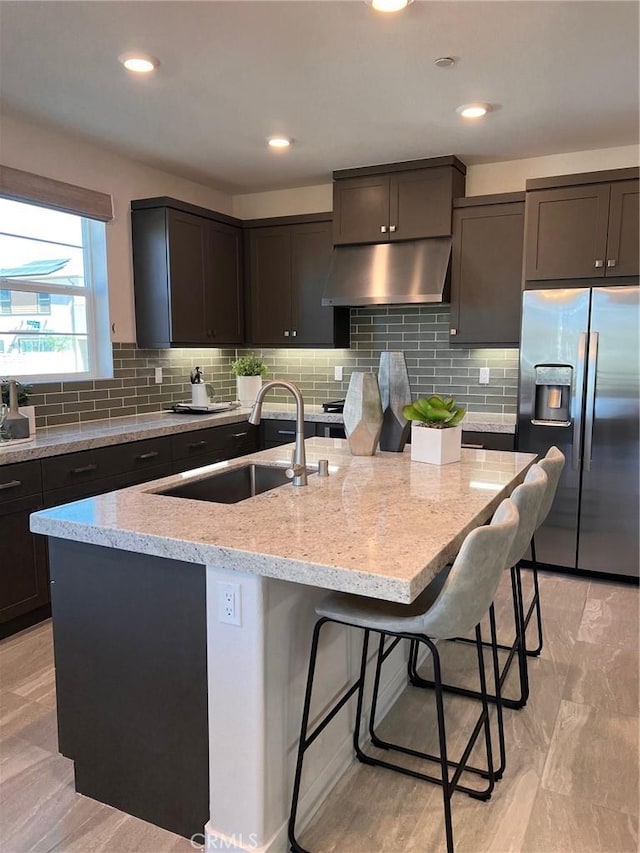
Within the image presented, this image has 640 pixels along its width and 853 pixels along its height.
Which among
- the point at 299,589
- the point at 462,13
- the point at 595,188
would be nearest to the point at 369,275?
the point at 595,188

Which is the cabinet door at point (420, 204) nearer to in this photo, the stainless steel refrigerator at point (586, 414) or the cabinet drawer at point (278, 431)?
the stainless steel refrigerator at point (586, 414)

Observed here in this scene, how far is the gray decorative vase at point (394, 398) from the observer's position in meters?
2.67

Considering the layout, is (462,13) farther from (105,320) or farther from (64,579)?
(105,320)

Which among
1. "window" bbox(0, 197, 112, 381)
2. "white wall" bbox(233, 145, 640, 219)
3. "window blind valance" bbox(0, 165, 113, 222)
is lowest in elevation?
"window" bbox(0, 197, 112, 381)

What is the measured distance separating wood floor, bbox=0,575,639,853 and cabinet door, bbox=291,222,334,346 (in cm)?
272

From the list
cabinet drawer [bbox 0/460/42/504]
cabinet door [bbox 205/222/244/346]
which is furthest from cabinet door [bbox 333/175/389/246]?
cabinet drawer [bbox 0/460/42/504]

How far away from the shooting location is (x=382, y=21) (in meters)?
2.39

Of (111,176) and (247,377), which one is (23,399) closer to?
(111,176)

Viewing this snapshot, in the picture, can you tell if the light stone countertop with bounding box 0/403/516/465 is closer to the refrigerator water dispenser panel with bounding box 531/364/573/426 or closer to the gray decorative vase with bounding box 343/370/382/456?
the refrigerator water dispenser panel with bounding box 531/364/573/426

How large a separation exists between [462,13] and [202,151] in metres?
2.12

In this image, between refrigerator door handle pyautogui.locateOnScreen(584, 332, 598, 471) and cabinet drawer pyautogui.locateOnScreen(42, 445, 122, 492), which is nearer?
cabinet drawer pyautogui.locateOnScreen(42, 445, 122, 492)

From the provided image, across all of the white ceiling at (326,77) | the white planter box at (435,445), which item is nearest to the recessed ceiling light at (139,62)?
the white ceiling at (326,77)

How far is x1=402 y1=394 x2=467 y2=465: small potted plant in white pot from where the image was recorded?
2521mm

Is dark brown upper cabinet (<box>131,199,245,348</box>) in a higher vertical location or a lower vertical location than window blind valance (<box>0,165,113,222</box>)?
lower
